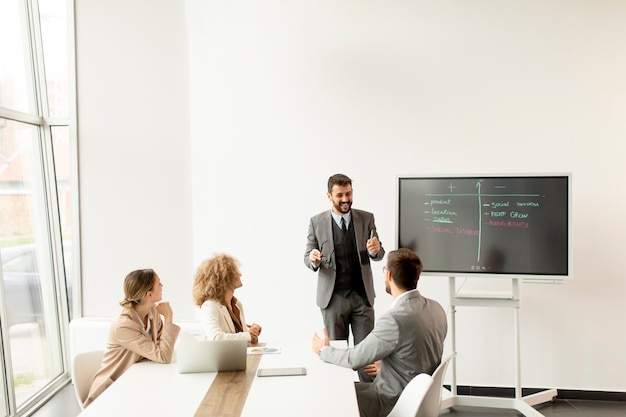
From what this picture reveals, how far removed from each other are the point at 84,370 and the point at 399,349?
68.1 inches

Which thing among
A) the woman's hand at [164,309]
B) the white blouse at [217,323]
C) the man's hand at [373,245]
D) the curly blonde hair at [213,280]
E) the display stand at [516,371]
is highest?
the man's hand at [373,245]

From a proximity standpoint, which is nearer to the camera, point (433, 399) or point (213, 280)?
point (433, 399)

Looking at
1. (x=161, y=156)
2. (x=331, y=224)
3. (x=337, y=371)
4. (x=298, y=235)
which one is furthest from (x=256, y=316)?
(x=337, y=371)

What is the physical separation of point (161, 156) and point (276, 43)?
4.65ft

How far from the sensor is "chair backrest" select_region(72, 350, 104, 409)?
3227 mm

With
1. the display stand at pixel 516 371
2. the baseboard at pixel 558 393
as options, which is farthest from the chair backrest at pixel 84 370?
the baseboard at pixel 558 393

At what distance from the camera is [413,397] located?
258cm

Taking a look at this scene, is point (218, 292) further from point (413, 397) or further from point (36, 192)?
point (36, 192)

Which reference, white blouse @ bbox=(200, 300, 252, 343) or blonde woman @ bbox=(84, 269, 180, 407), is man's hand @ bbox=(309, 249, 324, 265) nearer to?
white blouse @ bbox=(200, 300, 252, 343)

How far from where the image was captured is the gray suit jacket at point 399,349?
2979 millimetres

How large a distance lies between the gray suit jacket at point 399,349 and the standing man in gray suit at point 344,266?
1.27 m

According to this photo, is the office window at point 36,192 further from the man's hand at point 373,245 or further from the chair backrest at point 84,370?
the man's hand at point 373,245

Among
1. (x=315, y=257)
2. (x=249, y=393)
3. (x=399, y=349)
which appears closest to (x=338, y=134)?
(x=315, y=257)

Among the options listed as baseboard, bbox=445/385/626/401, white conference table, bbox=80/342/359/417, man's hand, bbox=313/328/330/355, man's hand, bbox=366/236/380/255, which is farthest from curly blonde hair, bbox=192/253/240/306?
baseboard, bbox=445/385/626/401
